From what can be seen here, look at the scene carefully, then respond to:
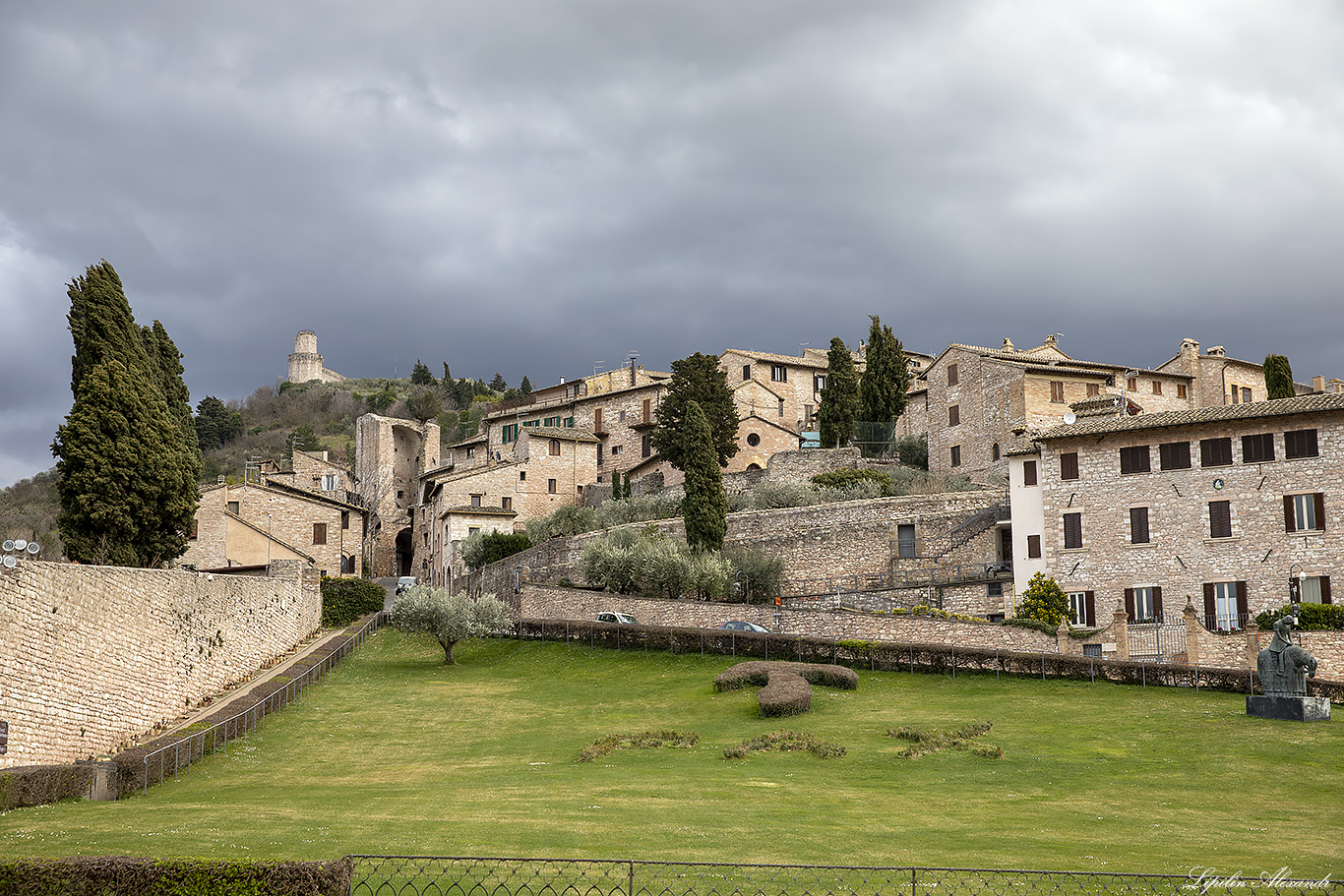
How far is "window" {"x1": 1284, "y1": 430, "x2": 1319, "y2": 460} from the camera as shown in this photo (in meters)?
41.8

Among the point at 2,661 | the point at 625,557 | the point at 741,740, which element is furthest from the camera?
the point at 625,557

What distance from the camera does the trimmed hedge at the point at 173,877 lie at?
12180 mm

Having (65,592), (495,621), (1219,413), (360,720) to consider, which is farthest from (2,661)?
(1219,413)

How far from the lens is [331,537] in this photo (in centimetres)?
7194

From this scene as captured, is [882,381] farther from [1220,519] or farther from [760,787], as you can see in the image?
[760,787]

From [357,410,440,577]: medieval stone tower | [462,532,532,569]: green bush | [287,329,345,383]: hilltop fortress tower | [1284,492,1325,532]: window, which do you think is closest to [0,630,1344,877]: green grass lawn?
[1284,492,1325,532]: window

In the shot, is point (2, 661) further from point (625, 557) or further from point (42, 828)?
point (625, 557)

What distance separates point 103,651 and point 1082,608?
113ft

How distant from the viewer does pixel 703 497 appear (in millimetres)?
51812

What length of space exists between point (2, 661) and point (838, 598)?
114 ft

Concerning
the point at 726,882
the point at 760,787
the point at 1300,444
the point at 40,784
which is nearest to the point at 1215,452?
the point at 1300,444

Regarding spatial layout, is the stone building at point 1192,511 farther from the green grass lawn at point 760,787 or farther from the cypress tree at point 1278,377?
the cypress tree at point 1278,377

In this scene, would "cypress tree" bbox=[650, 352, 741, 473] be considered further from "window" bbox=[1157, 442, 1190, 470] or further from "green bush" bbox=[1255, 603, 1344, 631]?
Answer: "green bush" bbox=[1255, 603, 1344, 631]

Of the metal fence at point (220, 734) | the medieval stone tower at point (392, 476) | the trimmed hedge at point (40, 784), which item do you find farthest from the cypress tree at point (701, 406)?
the trimmed hedge at point (40, 784)
